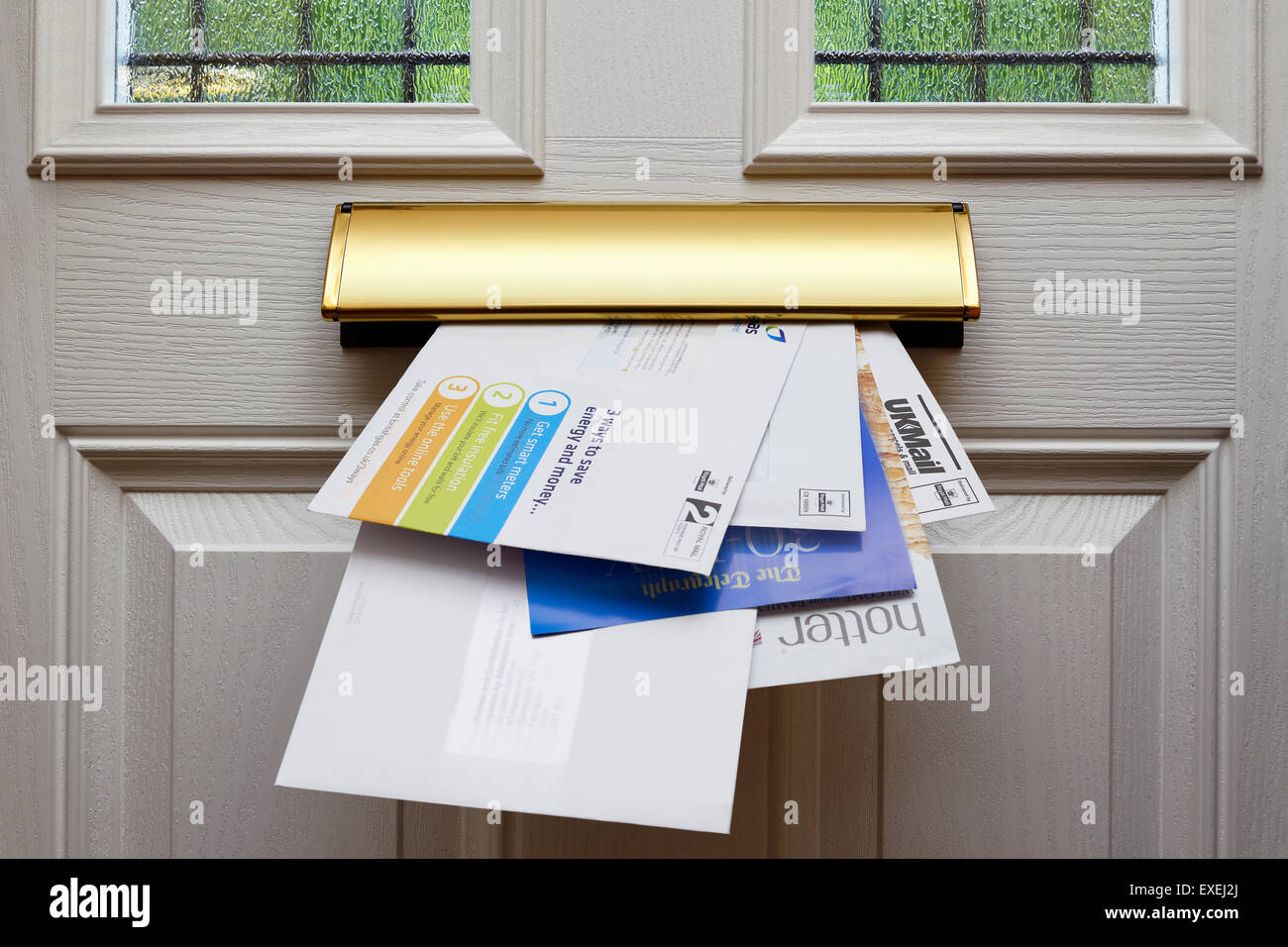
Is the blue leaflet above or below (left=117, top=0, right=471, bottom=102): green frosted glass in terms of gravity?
below

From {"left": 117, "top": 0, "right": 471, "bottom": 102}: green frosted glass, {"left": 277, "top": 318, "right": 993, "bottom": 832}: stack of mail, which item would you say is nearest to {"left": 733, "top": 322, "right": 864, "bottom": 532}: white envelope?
{"left": 277, "top": 318, "right": 993, "bottom": 832}: stack of mail

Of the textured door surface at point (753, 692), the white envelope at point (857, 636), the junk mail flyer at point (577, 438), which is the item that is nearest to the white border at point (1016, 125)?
the textured door surface at point (753, 692)

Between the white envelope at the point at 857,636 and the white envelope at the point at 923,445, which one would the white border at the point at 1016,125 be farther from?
the white envelope at the point at 857,636

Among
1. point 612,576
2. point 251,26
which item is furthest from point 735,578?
point 251,26

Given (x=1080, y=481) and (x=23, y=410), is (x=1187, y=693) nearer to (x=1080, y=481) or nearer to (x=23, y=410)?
(x=1080, y=481)

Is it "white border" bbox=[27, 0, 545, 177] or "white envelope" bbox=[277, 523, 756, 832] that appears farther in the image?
"white border" bbox=[27, 0, 545, 177]

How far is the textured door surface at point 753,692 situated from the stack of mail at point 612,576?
10 cm

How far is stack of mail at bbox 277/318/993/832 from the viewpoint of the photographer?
0.33 meters

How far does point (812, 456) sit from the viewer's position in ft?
1.21

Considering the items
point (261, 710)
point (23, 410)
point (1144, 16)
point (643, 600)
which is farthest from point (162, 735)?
point (1144, 16)

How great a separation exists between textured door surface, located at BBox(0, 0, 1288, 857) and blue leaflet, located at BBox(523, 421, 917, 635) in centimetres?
11

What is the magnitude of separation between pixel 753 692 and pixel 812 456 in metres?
0.16

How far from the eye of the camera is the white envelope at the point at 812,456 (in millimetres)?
356

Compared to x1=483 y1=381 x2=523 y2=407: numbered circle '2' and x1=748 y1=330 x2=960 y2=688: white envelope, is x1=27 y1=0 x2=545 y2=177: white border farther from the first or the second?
x1=748 y1=330 x2=960 y2=688: white envelope
